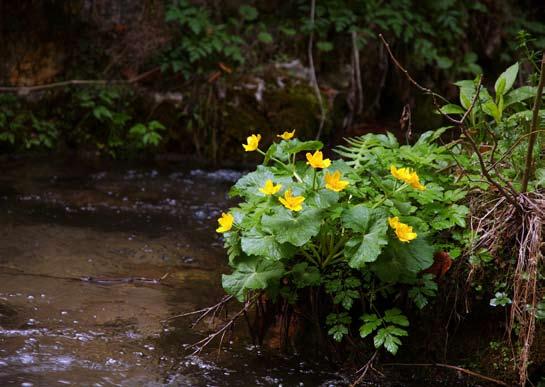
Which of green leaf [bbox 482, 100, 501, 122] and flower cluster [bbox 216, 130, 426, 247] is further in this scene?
green leaf [bbox 482, 100, 501, 122]

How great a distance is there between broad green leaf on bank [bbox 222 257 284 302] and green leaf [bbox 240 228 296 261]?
3.3 inches

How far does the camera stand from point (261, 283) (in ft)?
8.50

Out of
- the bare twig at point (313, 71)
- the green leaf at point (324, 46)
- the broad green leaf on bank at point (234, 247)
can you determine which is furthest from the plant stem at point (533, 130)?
the green leaf at point (324, 46)

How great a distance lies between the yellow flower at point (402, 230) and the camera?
2.45 meters

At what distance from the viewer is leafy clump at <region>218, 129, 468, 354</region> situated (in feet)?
8.36

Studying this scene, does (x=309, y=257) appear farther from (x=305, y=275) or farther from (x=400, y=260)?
(x=400, y=260)

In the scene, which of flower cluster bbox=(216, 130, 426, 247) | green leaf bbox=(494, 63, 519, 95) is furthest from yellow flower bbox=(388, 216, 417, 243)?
green leaf bbox=(494, 63, 519, 95)

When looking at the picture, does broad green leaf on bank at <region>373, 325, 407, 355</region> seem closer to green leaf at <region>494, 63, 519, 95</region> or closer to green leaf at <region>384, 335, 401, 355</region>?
green leaf at <region>384, 335, 401, 355</region>

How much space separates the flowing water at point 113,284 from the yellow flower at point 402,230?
2.15 ft

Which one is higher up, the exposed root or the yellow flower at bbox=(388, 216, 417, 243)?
the yellow flower at bbox=(388, 216, 417, 243)

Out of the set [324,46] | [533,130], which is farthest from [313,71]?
[533,130]

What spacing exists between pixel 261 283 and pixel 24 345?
105cm

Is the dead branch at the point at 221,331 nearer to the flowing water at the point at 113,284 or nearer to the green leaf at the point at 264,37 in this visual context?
the flowing water at the point at 113,284

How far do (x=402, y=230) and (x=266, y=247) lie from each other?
53 cm
